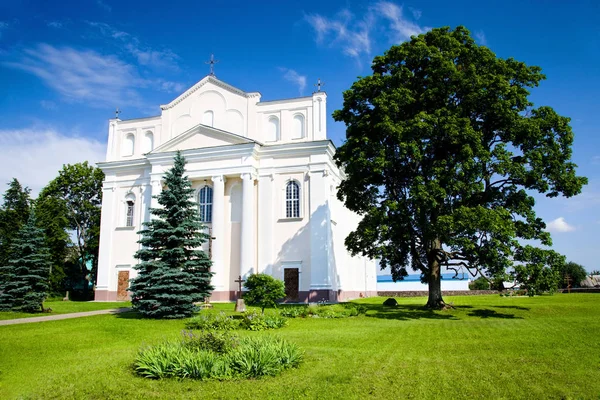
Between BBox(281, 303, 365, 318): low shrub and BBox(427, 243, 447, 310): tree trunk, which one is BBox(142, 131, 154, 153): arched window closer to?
BBox(281, 303, 365, 318): low shrub

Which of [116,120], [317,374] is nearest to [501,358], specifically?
[317,374]

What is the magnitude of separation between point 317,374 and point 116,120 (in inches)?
1310

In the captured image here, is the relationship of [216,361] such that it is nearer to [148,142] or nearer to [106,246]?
[106,246]

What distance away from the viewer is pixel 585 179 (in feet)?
64.1

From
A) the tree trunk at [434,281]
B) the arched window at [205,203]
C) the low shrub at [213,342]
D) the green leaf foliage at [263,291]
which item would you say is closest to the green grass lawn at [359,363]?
the low shrub at [213,342]

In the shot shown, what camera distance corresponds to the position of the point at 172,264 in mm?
19922

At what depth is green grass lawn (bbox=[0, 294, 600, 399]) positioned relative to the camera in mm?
7172

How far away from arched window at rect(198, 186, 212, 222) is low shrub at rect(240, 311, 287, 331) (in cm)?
1713

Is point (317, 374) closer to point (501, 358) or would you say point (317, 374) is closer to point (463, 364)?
point (463, 364)

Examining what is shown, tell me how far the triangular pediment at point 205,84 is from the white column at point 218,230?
6.73m

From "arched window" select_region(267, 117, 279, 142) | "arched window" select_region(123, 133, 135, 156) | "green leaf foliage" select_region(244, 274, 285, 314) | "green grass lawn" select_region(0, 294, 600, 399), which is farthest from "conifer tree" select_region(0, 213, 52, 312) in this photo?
"arched window" select_region(267, 117, 279, 142)

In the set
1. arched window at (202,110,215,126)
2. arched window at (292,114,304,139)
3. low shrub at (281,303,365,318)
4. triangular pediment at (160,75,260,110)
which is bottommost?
low shrub at (281,303,365,318)

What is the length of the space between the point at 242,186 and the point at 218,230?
3.47 meters

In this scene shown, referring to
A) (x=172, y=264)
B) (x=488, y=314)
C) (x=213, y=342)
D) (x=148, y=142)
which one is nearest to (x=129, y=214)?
(x=148, y=142)
